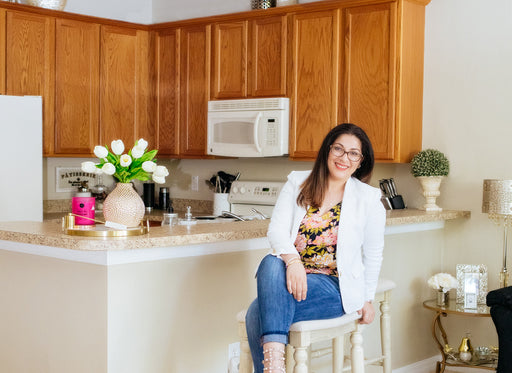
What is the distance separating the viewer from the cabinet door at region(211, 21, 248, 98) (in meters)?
4.92

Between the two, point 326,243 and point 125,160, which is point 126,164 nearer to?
point 125,160

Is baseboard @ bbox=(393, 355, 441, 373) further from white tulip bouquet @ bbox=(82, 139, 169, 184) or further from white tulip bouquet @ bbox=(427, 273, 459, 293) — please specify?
white tulip bouquet @ bbox=(82, 139, 169, 184)

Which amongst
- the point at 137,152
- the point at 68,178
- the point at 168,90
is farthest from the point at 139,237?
the point at 68,178

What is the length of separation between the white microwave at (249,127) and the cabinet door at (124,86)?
2.12 ft

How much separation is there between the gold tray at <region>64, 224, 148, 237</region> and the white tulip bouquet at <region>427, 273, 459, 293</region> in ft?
6.05

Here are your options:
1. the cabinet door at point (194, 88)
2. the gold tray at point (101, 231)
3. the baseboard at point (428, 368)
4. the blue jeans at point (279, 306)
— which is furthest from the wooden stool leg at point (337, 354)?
the cabinet door at point (194, 88)

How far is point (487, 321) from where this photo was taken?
427 cm

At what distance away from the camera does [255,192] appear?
514 cm

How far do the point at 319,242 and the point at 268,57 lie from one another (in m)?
2.28

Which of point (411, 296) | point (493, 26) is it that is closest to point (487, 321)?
point (411, 296)

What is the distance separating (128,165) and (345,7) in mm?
2058

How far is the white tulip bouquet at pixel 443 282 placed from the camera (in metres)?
4.06

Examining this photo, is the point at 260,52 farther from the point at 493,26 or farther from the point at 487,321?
the point at 487,321

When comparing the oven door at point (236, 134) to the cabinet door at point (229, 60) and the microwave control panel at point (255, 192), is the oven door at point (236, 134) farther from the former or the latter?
the microwave control panel at point (255, 192)
